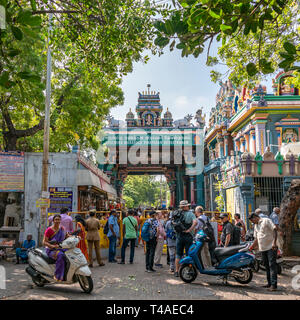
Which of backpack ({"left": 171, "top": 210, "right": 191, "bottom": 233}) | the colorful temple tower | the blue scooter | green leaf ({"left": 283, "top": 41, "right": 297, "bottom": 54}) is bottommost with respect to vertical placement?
the blue scooter

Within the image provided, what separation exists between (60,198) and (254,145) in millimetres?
12704

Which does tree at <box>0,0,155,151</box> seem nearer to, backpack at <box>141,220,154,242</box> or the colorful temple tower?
backpack at <box>141,220,154,242</box>

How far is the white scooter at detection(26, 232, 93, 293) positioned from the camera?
614 centimetres

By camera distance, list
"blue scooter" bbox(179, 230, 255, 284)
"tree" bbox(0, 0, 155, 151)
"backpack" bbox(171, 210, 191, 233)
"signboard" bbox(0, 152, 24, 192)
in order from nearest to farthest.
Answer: "tree" bbox(0, 0, 155, 151), "blue scooter" bbox(179, 230, 255, 284), "backpack" bbox(171, 210, 191, 233), "signboard" bbox(0, 152, 24, 192)

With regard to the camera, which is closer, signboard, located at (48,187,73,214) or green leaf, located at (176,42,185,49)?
green leaf, located at (176,42,185,49)

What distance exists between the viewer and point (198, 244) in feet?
23.5

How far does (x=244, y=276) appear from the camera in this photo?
22.8 ft

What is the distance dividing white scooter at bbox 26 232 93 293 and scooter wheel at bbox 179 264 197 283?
Answer: 2.13 metres

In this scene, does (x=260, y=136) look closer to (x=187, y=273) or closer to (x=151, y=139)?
(x=151, y=139)

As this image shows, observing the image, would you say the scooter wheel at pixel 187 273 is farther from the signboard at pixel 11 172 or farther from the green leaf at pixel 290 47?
the signboard at pixel 11 172

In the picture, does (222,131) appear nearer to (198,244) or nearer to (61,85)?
(61,85)

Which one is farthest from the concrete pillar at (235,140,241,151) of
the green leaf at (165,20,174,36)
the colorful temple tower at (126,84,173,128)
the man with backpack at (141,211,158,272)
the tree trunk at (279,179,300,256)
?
the green leaf at (165,20,174,36)

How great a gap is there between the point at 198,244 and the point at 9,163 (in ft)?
30.4

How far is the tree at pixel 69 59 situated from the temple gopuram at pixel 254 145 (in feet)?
23.7
